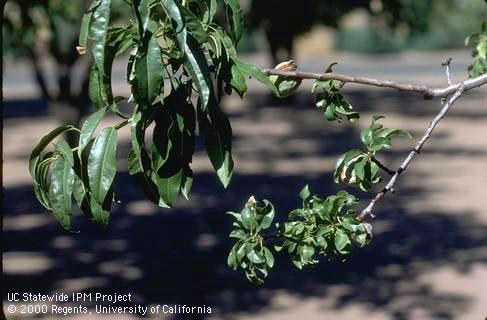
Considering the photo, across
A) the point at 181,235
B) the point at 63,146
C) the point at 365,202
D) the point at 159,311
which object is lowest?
the point at 63,146

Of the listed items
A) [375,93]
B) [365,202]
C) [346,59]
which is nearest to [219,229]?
[365,202]

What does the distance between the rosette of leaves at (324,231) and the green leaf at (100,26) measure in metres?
0.79

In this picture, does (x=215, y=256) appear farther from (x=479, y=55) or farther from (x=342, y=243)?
(x=342, y=243)

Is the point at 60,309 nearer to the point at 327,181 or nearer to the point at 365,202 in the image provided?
the point at 365,202

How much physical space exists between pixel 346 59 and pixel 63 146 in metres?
43.0

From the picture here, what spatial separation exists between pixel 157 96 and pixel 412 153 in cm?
74

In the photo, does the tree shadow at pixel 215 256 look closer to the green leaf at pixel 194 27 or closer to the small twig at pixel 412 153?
the small twig at pixel 412 153

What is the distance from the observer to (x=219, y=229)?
9.28m

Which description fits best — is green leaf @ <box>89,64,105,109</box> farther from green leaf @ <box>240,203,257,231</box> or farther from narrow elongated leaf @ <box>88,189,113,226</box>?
green leaf @ <box>240,203,257,231</box>

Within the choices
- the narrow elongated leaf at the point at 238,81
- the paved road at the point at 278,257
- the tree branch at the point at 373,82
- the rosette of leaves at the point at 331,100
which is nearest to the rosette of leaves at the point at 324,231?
the rosette of leaves at the point at 331,100

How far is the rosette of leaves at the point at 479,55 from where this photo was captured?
419 centimetres

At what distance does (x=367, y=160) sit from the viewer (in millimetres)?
2574

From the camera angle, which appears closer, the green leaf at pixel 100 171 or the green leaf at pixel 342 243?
the green leaf at pixel 100 171

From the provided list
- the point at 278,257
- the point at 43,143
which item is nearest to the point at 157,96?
the point at 43,143
